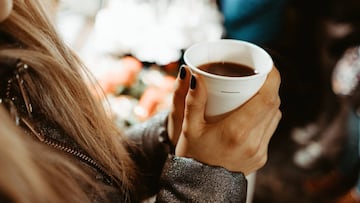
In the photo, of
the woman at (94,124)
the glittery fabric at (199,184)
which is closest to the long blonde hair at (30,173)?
the woman at (94,124)

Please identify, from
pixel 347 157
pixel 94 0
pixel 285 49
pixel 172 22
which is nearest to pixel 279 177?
pixel 347 157

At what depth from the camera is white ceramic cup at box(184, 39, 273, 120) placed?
0.90m

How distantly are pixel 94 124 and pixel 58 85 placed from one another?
10cm

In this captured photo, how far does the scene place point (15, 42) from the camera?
2.92 feet

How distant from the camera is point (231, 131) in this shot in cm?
91

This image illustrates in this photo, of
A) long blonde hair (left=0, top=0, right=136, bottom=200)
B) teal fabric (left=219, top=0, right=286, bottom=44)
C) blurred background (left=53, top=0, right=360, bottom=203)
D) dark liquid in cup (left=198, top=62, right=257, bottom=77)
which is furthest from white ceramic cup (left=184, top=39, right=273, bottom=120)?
teal fabric (left=219, top=0, right=286, bottom=44)

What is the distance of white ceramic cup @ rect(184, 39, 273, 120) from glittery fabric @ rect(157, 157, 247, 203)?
0.10m

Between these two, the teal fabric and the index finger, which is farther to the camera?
the teal fabric

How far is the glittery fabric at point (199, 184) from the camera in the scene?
2.98ft

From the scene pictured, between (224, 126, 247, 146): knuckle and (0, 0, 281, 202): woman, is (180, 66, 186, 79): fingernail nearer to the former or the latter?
(0, 0, 281, 202): woman

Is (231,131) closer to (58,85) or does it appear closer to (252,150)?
(252,150)

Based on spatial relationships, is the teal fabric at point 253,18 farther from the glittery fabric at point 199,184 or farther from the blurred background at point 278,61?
the glittery fabric at point 199,184

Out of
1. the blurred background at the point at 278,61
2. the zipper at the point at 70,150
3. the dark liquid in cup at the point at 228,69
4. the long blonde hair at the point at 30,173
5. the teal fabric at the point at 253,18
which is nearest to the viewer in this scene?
the long blonde hair at the point at 30,173

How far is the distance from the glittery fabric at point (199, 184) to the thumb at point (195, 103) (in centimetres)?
7
